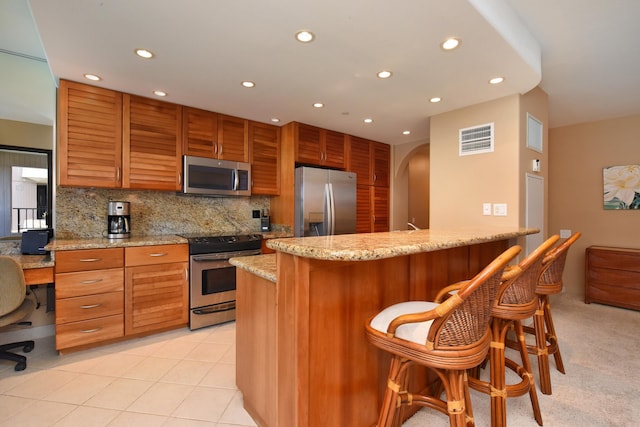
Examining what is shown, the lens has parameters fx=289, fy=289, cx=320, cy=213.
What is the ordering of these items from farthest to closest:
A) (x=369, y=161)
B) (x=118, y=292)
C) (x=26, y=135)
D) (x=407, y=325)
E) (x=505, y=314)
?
(x=369, y=161) → (x=26, y=135) → (x=118, y=292) → (x=505, y=314) → (x=407, y=325)

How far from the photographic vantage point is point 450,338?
1.03 meters

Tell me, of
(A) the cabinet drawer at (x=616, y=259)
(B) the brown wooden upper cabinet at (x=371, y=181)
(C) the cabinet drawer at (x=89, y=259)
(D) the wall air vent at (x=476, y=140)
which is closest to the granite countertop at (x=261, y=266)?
(C) the cabinet drawer at (x=89, y=259)

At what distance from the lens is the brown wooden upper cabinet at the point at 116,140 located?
8.22 feet

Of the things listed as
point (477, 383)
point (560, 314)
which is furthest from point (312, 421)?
point (560, 314)


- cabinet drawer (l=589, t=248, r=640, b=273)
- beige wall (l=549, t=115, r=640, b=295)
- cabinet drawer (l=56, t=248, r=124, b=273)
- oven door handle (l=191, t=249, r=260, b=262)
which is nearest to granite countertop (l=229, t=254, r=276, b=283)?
oven door handle (l=191, t=249, r=260, b=262)

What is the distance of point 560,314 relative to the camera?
10.8 feet

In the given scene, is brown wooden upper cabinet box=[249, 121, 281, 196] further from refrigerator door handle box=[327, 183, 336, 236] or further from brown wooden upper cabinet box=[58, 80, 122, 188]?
brown wooden upper cabinet box=[58, 80, 122, 188]

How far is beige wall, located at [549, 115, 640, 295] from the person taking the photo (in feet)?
12.2

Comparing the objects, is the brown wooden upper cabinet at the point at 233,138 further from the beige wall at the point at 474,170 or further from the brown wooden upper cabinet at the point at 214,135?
the beige wall at the point at 474,170

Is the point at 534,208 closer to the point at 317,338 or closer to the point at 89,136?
the point at 317,338

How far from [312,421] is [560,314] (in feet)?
11.4

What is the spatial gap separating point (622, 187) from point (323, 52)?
430cm

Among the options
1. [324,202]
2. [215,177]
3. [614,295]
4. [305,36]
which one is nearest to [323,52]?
[305,36]

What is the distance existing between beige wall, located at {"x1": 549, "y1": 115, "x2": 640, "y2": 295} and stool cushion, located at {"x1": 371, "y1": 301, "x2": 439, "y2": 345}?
417 cm
